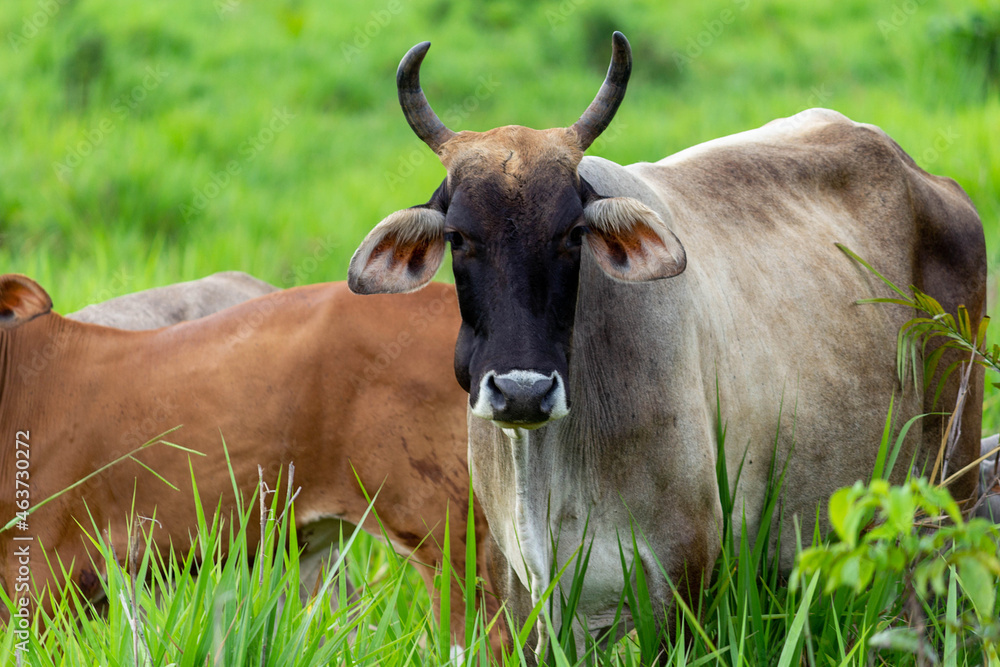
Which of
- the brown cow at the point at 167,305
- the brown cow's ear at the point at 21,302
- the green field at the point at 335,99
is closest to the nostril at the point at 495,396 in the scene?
the brown cow's ear at the point at 21,302

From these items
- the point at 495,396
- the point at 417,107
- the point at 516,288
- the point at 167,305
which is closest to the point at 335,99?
the point at 167,305

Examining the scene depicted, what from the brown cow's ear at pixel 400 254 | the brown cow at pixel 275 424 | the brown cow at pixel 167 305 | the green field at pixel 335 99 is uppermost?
the green field at pixel 335 99

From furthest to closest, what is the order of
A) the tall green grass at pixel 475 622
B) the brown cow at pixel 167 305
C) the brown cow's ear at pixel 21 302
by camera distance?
the brown cow at pixel 167 305, the brown cow's ear at pixel 21 302, the tall green grass at pixel 475 622

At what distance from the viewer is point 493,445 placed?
2883 millimetres

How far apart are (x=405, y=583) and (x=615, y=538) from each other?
0.84 meters

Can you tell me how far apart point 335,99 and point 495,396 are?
1006 centimetres

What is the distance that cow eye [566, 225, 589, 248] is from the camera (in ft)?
8.19

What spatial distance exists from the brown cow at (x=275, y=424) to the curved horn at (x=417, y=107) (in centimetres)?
99

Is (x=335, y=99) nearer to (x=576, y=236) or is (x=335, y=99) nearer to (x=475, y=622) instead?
(x=576, y=236)

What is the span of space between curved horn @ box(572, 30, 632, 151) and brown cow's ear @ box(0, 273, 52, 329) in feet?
7.85

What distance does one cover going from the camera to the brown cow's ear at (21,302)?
13.1ft

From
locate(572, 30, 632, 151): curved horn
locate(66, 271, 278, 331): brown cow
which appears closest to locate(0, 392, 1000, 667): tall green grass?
locate(572, 30, 632, 151): curved horn

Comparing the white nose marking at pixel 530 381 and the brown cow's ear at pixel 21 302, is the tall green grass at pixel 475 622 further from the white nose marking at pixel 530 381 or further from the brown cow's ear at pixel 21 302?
the brown cow's ear at pixel 21 302

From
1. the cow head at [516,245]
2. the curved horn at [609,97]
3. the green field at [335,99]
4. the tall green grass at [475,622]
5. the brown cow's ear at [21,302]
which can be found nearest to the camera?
the tall green grass at [475,622]
